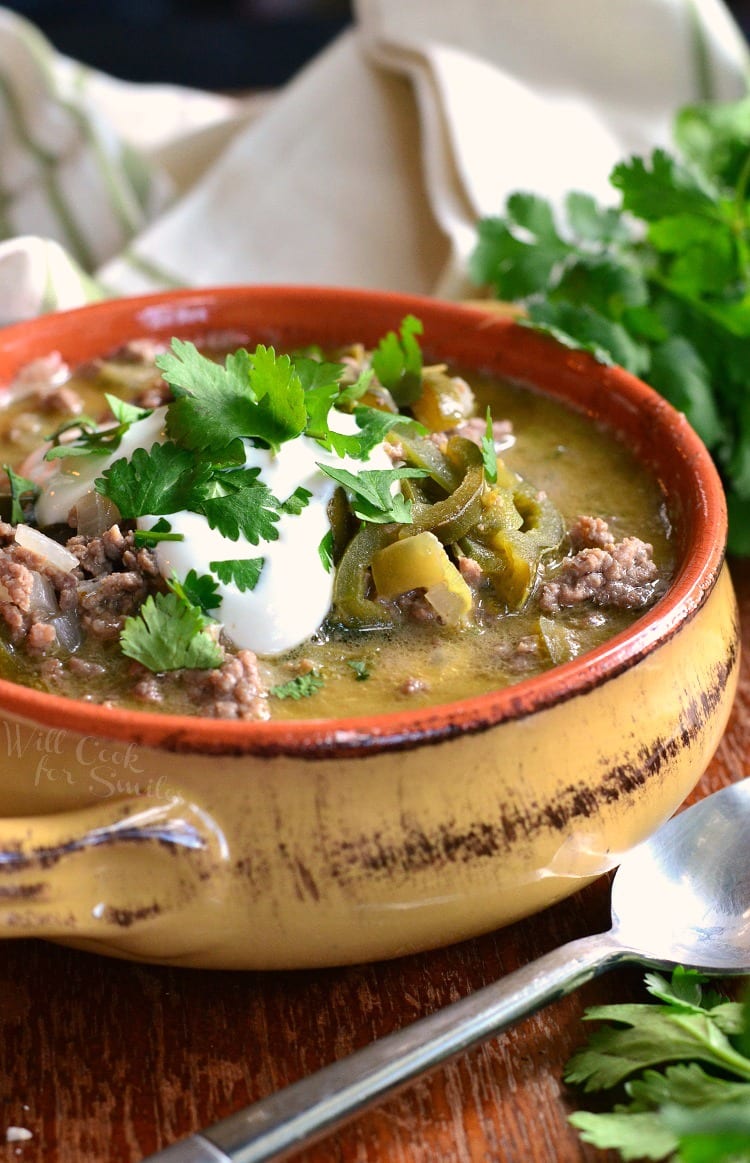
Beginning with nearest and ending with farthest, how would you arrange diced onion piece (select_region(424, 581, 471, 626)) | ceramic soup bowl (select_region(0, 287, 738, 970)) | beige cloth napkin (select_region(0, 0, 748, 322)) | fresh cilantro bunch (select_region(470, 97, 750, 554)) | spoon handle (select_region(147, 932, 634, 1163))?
spoon handle (select_region(147, 932, 634, 1163)) < ceramic soup bowl (select_region(0, 287, 738, 970)) < diced onion piece (select_region(424, 581, 471, 626)) < fresh cilantro bunch (select_region(470, 97, 750, 554)) < beige cloth napkin (select_region(0, 0, 748, 322))

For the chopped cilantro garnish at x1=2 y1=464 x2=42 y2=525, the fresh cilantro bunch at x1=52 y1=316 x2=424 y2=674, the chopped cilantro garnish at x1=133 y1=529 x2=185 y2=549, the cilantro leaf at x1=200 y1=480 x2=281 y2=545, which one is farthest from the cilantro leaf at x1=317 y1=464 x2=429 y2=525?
the chopped cilantro garnish at x1=2 y1=464 x2=42 y2=525

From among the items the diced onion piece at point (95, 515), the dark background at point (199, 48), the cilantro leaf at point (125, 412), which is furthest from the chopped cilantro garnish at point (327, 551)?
the dark background at point (199, 48)

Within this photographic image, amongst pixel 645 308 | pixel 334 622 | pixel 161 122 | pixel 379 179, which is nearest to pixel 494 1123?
pixel 334 622

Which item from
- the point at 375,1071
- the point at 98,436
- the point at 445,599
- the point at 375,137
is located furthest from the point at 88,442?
the point at 375,137

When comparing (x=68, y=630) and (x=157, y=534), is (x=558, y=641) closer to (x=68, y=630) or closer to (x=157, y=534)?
(x=157, y=534)

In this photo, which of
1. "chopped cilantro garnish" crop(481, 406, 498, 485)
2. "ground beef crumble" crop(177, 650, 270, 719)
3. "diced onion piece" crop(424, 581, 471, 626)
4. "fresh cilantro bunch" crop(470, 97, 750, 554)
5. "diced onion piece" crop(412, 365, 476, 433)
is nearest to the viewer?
"ground beef crumble" crop(177, 650, 270, 719)

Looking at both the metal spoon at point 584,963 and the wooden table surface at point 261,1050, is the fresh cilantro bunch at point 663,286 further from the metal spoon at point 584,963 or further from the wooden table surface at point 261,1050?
the wooden table surface at point 261,1050

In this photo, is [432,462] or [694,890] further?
[432,462]

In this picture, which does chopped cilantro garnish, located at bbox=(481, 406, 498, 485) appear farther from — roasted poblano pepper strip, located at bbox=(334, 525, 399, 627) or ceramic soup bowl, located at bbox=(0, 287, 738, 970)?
ceramic soup bowl, located at bbox=(0, 287, 738, 970)
